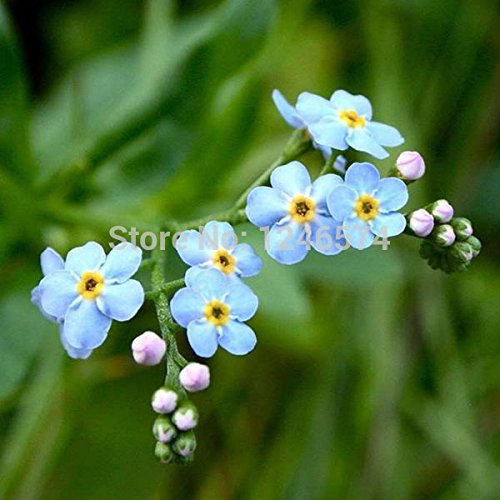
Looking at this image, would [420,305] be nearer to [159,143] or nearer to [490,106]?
[490,106]

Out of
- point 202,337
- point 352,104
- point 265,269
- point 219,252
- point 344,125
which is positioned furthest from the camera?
point 265,269

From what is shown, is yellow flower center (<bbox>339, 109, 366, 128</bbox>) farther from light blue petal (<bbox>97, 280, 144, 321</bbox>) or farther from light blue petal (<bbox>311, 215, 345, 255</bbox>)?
light blue petal (<bbox>97, 280, 144, 321</bbox>)

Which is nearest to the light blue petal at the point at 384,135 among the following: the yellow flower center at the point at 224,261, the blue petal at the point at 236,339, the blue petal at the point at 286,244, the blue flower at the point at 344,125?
the blue flower at the point at 344,125

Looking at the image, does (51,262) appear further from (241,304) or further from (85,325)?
(241,304)

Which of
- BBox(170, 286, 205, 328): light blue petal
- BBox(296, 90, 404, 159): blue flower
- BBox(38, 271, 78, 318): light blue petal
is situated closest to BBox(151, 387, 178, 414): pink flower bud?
BBox(170, 286, 205, 328): light blue petal

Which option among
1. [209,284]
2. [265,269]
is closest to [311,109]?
[209,284]

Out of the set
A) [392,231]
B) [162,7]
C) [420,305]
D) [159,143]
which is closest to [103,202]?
[159,143]
